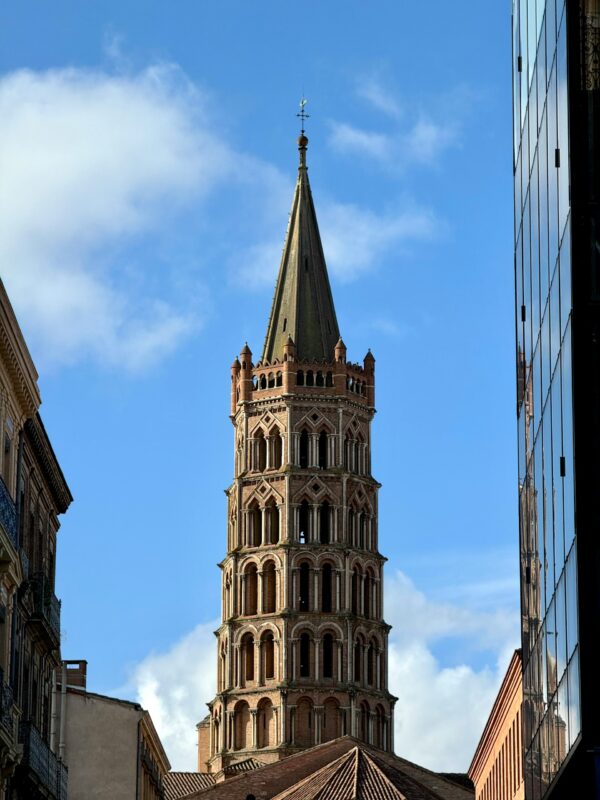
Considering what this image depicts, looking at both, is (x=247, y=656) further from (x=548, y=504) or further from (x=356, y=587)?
(x=548, y=504)

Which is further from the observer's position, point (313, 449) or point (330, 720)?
point (313, 449)

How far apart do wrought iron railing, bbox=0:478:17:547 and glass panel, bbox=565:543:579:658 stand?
1180 cm

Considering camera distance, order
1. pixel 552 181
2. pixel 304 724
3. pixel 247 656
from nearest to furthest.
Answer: pixel 552 181 < pixel 304 724 < pixel 247 656

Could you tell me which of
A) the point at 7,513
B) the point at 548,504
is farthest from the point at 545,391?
the point at 7,513

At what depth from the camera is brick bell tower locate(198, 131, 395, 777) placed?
132875 millimetres

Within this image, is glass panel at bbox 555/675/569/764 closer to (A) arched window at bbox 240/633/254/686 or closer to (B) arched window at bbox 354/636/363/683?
(B) arched window at bbox 354/636/363/683

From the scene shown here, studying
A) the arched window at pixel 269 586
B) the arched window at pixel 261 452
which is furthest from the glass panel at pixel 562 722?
the arched window at pixel 261 452

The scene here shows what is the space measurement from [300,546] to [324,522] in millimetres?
2377

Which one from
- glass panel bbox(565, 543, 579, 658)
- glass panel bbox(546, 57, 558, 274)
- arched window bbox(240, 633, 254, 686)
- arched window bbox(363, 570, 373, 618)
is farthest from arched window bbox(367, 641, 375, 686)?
glass panel bbox(565, 543, 579, 658)

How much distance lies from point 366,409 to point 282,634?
51.4 feet

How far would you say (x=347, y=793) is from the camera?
358 feet

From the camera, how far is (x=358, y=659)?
440 ft

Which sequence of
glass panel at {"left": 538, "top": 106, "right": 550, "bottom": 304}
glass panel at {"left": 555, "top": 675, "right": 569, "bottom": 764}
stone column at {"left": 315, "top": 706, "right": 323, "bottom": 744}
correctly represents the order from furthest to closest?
stone column at {"left": 315, "top": 706, "right": 323, "bottom": 744} → glass panel at {"left": 538, "top": 106, "right": 550, "bottom": 304} → glass panel at {"left": 555, "top": 675, "right": 569, "bottom": 764}

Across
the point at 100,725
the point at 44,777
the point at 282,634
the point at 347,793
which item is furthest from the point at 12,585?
the point at 282,634
